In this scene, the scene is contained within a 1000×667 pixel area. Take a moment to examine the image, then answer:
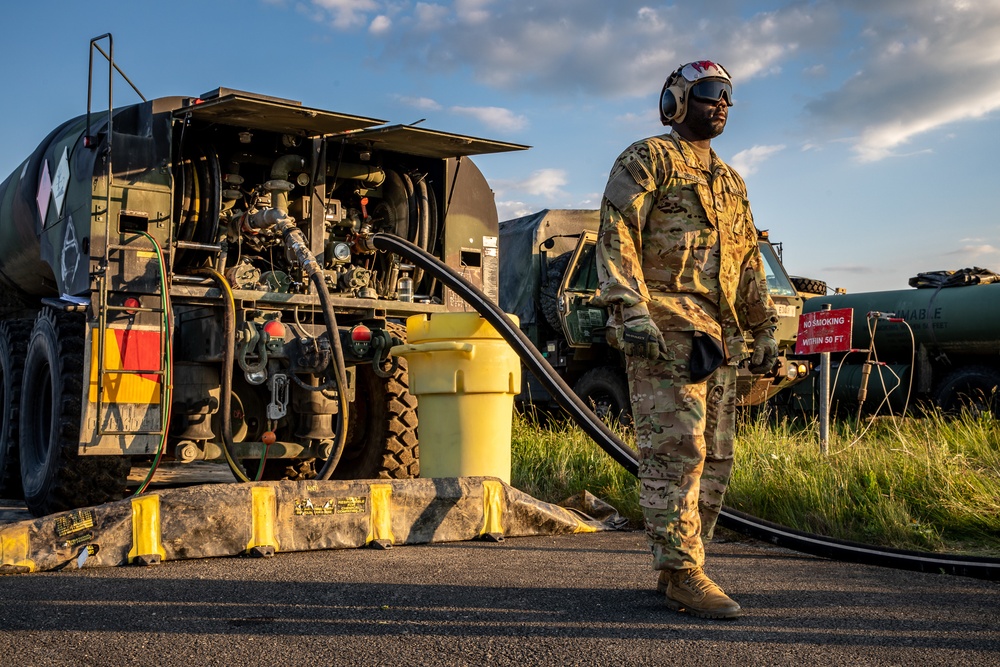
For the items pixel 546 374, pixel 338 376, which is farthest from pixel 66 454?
pixel 546 374

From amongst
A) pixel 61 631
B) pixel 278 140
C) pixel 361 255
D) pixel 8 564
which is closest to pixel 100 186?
pixel 278 140

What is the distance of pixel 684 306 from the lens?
4.22 metres

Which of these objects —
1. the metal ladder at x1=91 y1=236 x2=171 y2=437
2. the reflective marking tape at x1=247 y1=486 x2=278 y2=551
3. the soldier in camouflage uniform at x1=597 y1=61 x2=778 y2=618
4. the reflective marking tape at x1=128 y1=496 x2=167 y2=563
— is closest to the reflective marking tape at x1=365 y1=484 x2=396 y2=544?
the reflective marking tape at x1=247 y1=486 x2=278 y2=551

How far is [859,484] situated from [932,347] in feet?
24.8

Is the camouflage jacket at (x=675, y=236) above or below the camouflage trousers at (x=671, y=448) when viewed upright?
above

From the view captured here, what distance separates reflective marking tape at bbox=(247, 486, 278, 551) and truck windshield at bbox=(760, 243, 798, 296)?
26.7 feet

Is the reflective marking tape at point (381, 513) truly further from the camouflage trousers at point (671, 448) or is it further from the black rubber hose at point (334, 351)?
the camouflage trousers at point (671, 448)

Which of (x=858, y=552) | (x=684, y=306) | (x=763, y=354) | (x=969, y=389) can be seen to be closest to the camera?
(x=684, y=306)

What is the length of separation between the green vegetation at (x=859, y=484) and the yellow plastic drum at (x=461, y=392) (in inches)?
42.9

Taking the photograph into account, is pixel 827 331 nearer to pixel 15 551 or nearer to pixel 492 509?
pixel 492 509

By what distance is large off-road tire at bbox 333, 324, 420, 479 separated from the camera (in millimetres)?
7273

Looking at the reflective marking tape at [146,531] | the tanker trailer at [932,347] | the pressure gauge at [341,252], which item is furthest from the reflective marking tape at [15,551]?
the tanker trailer at [932,347]

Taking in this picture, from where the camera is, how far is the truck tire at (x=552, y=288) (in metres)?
12.3

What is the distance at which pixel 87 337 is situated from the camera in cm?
618
